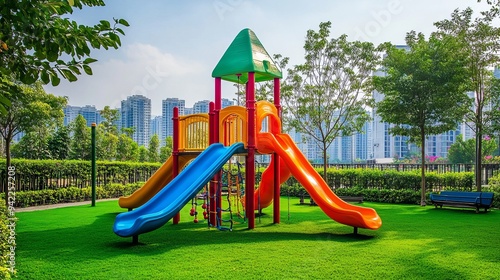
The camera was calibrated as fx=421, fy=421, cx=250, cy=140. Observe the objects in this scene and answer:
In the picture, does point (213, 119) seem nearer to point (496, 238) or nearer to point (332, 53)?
point (496, 238)

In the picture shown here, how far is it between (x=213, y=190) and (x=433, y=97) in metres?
8.70

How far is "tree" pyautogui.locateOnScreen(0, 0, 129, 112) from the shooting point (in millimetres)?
2656

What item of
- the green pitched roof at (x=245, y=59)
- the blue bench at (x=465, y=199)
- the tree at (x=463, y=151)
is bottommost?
the blue bench at (x=465, y=199)

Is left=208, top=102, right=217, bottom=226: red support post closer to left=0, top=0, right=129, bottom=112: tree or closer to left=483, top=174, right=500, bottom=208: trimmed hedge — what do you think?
left=0, top=0, right=129, bottom=112: tree

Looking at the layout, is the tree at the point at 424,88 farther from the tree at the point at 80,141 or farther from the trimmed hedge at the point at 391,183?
the tree at the point at 80,141

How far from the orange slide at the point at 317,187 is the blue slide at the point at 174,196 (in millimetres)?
743

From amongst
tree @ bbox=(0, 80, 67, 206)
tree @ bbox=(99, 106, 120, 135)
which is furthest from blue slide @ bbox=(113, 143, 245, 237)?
tree @ bbox=(99, 106, 120, 135)

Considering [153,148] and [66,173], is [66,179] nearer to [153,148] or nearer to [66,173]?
[66,173]

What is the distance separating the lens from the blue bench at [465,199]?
12.5 metres

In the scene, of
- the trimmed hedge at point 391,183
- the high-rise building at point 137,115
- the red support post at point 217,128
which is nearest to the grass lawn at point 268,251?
the red support post at point 217,128

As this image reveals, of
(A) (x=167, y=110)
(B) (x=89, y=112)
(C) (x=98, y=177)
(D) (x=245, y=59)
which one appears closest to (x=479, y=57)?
(D) (x=245, y=59)

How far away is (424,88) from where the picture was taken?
14609 millimetres

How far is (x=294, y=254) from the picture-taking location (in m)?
6.82

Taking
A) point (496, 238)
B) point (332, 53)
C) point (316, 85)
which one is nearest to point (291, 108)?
point (316, 85)
